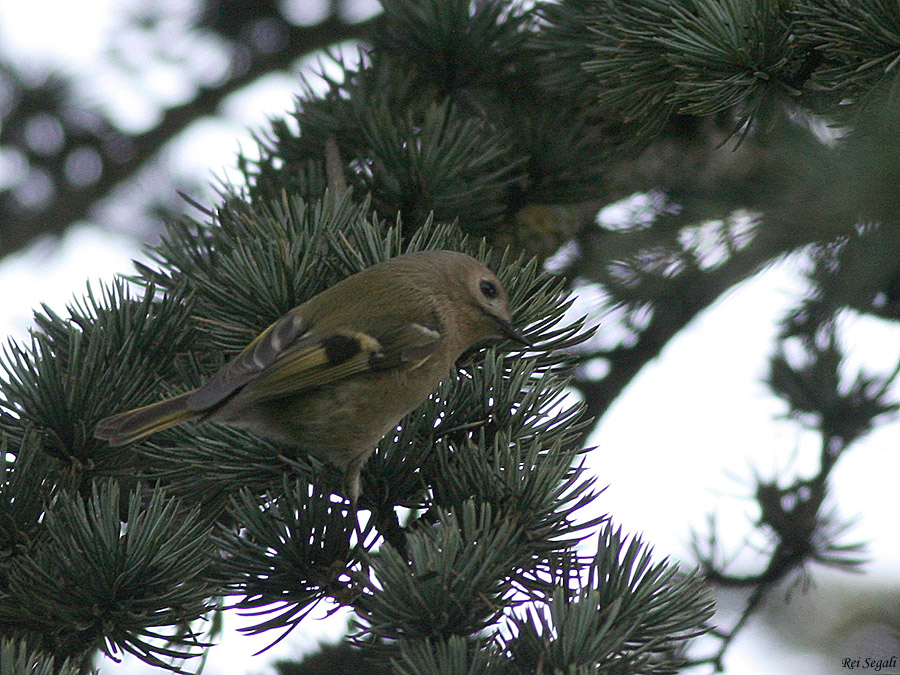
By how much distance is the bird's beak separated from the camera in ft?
5.69

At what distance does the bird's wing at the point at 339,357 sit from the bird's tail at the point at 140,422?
0.55 feet

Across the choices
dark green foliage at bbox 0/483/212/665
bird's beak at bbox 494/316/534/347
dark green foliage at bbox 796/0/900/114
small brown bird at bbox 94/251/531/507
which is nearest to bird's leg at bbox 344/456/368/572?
small brown bird at bbox 94/251/531/507

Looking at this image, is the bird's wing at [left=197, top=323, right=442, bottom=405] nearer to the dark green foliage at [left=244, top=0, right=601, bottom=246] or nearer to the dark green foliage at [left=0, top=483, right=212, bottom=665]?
the dark green foliage at [left=244, top=0, right=601, bottom=246]

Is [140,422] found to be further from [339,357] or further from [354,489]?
[339,357]

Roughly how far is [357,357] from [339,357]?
0.04 m

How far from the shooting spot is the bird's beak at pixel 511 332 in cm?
174

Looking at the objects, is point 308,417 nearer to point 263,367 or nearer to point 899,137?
point 263,367

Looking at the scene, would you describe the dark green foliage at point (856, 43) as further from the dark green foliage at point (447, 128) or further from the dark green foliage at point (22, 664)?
the dark green foliage at point (22, 664)

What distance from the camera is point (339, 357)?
6.20 feet

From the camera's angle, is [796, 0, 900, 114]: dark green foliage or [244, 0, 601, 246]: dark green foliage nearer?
[796, 0, 900, 114]: dark green foliage

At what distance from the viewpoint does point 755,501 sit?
205cm

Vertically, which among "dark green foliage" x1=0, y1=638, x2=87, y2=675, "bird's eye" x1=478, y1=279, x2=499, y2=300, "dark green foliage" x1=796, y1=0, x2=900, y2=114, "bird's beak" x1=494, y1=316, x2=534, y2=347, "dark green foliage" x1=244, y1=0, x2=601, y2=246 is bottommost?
"dark green foliage" x1=0, y1=638, x2=87, y2=675

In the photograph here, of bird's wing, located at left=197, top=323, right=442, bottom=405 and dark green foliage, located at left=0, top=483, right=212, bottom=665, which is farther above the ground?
bird's wing, located at left=197, top=323, right=442, bottom=405

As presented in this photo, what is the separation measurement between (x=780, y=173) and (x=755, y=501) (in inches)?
29.0
